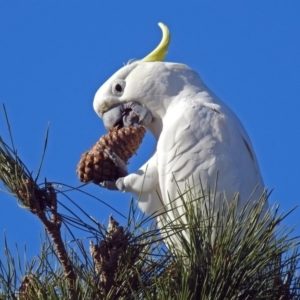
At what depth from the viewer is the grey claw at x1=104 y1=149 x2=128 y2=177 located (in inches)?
117

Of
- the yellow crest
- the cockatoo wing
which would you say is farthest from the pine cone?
the yellow crest

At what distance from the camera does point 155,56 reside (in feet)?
11.7

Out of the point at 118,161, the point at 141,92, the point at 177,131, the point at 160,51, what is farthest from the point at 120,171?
the point at 160,51

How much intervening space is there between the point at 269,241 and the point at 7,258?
679 mm

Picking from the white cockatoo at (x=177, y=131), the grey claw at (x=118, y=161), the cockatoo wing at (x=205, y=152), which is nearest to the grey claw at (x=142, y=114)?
the white cockatoo at (x=177, y=131)

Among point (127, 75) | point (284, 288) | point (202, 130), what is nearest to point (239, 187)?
point (202, 130)

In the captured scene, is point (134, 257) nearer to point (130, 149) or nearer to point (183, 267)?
point (183, 267)

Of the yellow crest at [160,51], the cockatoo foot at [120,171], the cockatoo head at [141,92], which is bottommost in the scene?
the cockatoo foot at [120,171]

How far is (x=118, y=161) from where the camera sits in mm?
3010

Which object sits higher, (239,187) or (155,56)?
(155,56)

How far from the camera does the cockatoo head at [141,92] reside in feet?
10.9

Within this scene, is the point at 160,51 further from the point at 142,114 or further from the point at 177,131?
the point at 177,131

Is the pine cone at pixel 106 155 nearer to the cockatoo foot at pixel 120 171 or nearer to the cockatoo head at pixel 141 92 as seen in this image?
the cockatoo foot at pixel 120 171

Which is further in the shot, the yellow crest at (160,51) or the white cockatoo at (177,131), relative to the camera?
the yellow crest at (160,51)
